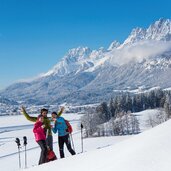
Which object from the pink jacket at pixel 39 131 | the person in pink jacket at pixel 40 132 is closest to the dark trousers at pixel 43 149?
the person in pink jacket at pixel 40 132

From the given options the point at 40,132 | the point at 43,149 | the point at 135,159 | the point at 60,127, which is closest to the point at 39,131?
the point at 40,132

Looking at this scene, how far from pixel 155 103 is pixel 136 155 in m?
184

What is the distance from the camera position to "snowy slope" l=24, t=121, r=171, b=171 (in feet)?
34.3

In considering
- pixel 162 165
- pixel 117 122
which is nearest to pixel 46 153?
pixel 162 165

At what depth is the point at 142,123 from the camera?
486 ft

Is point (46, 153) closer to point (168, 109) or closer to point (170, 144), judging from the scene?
point (170, 144)

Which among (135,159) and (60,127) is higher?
(60,127)

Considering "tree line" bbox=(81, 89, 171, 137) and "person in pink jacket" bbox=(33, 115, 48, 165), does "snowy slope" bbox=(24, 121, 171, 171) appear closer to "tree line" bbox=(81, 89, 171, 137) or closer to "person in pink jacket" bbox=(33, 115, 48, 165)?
"person in pink jacket" bbox=(33, 115, 48, 165)

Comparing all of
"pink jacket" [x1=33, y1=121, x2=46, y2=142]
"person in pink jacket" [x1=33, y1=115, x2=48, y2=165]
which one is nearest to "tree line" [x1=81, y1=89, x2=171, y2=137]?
"person in pink jacket" [x1=33, y1=115, x2=48, y2=165]

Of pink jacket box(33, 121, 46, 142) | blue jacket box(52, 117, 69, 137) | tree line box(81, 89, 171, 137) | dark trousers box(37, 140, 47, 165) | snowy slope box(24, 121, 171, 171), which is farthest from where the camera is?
tree line box(81, 89, 171, 137)

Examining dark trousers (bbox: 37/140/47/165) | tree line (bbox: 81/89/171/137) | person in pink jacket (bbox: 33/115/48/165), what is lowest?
tree line (bbox: 81/89/171/137)

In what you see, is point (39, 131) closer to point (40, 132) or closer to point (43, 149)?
point (40, 132)

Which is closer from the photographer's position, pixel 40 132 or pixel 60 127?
pixel 40 132

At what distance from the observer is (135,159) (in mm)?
11008
